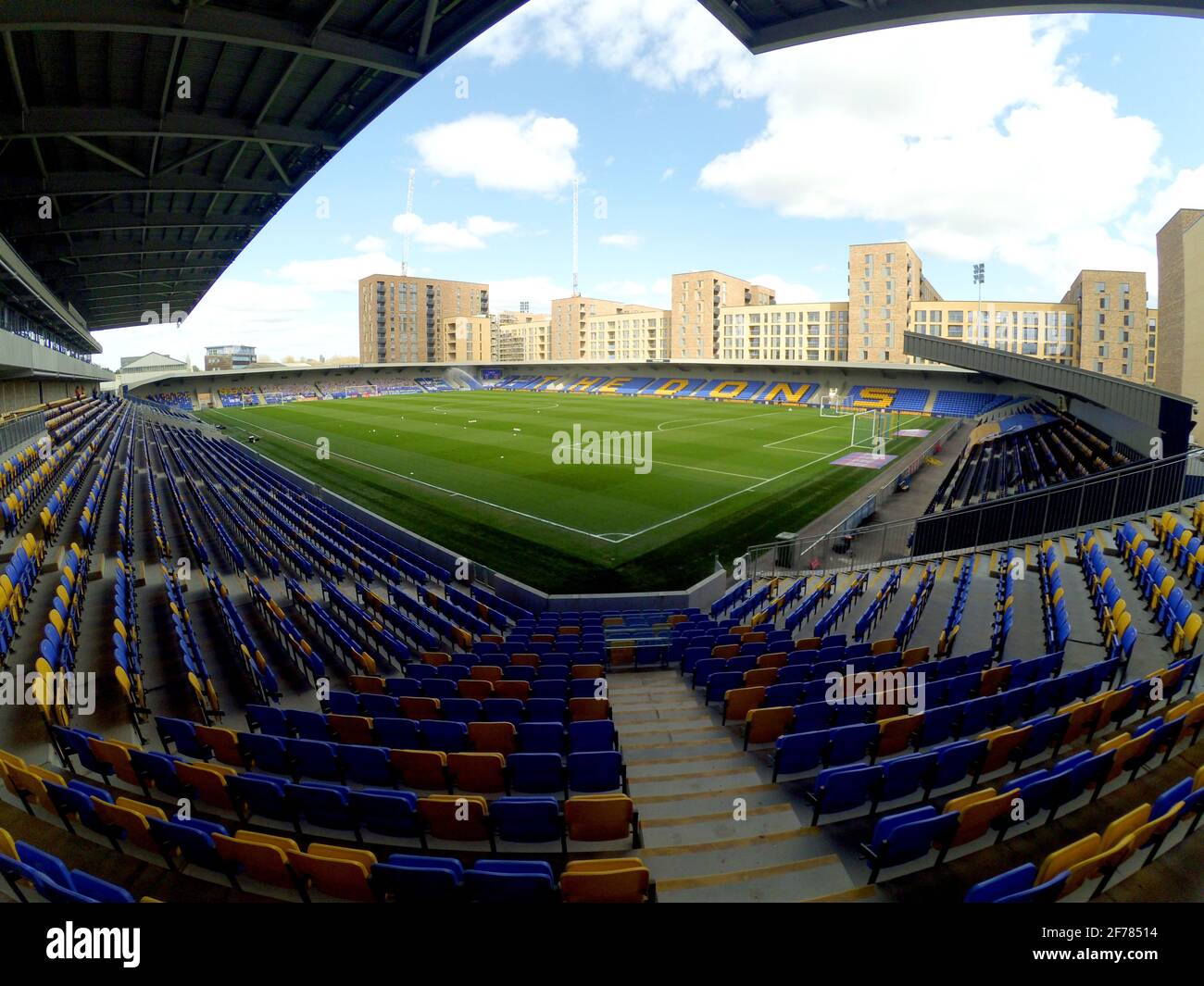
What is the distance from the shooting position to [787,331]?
330 ft

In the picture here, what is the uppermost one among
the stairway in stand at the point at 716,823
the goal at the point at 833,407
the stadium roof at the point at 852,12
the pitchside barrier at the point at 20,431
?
the stadium roof at the point at 852,12

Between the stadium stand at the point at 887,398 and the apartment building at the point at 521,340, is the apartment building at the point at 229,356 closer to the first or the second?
the apartment building at the point at 521,340

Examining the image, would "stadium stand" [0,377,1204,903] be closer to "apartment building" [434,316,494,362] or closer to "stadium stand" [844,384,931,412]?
"stadium stand" [844,384,931,412]

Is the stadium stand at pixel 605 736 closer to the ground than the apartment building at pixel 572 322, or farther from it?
closer to the ground

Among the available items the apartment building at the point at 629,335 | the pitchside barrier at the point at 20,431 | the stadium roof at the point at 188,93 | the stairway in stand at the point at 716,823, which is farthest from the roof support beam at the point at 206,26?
the apartment building at the point at 629,335

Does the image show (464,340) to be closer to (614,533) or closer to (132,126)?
(614,533)

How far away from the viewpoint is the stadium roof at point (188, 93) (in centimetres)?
1045

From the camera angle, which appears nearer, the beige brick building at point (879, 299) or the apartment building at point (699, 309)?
the beige brick building at point (879, 299)

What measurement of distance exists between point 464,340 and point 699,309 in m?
56.5

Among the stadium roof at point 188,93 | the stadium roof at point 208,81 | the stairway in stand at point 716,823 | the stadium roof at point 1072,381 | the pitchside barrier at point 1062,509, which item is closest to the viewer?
the stairway in stand at point 716,823

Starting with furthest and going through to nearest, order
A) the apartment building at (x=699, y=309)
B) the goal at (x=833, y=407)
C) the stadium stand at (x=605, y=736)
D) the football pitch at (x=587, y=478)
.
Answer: the apartment building at (x=699, y=309) → the goal at (x=833, y=407) → the football pitch at (x=587, y=478) → the stadium stand at (x=605, y=736)

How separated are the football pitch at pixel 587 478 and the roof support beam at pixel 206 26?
12.2 metres

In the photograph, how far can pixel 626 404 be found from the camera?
218 feet

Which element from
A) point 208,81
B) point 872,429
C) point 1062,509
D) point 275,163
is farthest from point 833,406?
point 208,81
